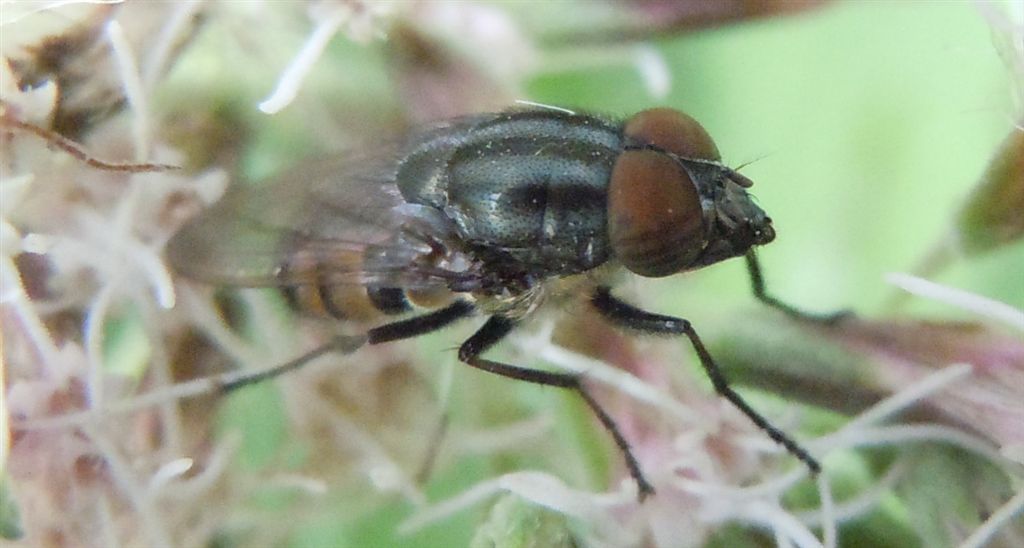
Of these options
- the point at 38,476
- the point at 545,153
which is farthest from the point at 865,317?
the point at 38,476

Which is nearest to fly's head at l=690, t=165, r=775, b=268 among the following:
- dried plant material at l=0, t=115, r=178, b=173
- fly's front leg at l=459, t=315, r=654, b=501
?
fly's front leg at l=459, t=315, r=654, b=501

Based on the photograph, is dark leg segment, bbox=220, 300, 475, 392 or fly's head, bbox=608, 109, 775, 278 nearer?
fly's head, bbox=608, 109, 775, 278

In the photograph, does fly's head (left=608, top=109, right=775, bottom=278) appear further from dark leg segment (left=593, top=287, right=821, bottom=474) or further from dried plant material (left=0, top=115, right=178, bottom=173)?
dried plant material (left=0, top=115, right=178, bottom=173)

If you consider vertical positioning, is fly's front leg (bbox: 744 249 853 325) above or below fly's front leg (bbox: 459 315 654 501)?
above

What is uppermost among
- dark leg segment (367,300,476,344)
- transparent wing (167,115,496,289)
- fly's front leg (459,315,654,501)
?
transparent wing (167,115,496,289)

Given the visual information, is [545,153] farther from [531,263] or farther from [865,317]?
[865,317]

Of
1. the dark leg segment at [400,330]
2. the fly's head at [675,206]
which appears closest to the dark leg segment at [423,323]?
the dark leg segment at [400,330]
